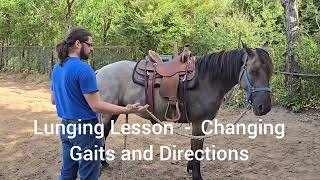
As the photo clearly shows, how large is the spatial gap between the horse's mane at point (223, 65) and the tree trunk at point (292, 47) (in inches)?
204

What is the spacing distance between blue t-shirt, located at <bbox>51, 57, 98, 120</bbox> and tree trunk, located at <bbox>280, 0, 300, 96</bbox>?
23.7 feet

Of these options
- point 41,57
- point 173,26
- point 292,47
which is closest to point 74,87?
point 292,47

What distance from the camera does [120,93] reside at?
16.7 feet

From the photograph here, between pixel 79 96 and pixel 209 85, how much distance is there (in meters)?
2.09

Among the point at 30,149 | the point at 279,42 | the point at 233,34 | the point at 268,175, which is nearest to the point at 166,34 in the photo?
the point at 233,34

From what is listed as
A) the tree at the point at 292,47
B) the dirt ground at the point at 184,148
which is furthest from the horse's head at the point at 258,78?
the tree at the point at 292,47

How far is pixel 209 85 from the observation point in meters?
4.70

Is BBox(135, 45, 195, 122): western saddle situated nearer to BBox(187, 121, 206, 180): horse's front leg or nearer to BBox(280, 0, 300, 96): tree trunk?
BBox(187, 121, 206, 180): horse's front leg

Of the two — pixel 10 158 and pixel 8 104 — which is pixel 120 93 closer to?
pixel 10 158

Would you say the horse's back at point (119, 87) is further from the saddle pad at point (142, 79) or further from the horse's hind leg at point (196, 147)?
the horse's hind leg at point (196, 147)

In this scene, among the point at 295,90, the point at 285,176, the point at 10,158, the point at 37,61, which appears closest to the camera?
the point at 285,176

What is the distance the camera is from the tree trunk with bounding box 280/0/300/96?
30.4 ft

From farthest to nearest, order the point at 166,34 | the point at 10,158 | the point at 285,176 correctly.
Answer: the point at 166,34 < the point at 10,158 < the point at 285,176

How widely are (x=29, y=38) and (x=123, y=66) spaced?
637 inches
